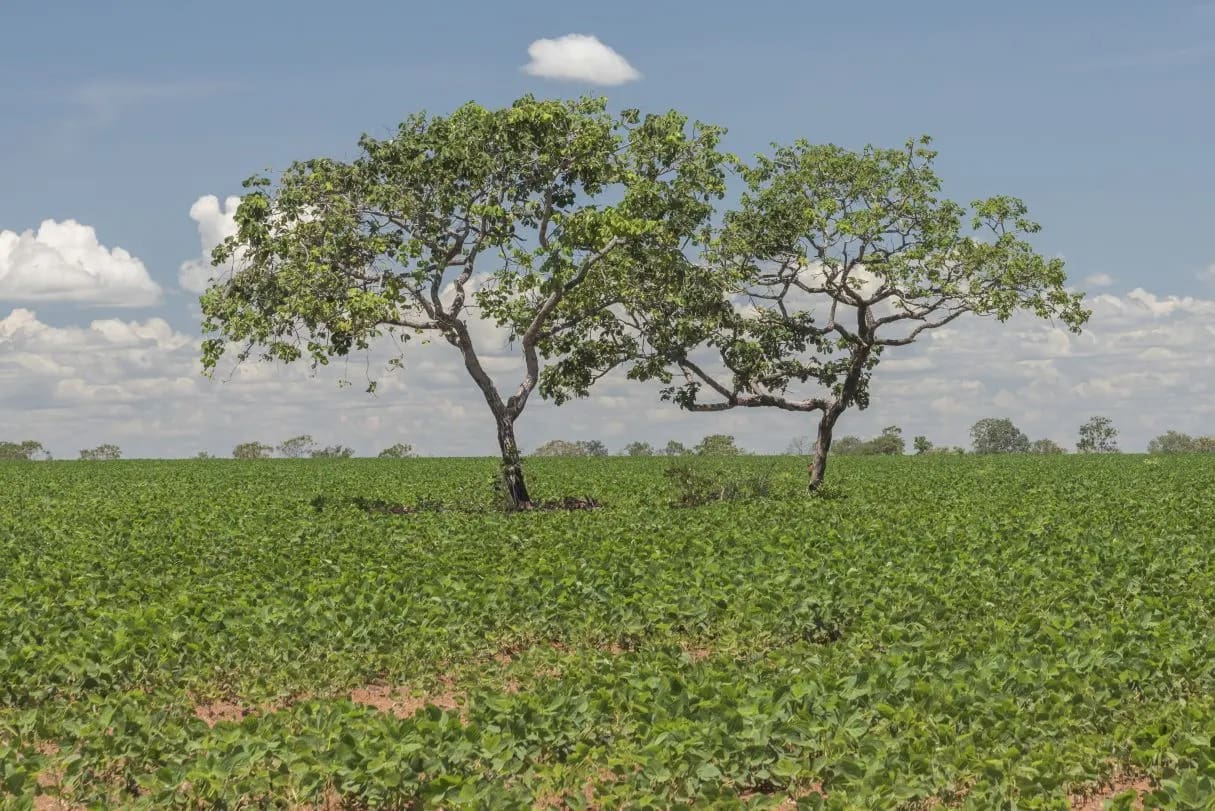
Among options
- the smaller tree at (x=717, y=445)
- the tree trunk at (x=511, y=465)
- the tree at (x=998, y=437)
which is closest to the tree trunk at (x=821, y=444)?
the tree trunk at (x=511, y=465)

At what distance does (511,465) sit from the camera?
31172 mm

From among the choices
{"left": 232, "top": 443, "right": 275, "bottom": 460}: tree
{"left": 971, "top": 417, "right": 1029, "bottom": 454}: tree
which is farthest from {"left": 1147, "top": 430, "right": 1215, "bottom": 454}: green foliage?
{"left": 232, "top": 443, "right": 275, "bottom": 460}: tree

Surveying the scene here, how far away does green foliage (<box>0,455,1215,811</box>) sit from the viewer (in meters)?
8.94

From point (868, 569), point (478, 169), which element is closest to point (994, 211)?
point (478, 169)

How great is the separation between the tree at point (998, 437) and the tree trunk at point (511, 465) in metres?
119

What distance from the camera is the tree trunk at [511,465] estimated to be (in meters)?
31.2

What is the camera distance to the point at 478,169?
1154 inches

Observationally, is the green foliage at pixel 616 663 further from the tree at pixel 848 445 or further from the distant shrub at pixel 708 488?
the tree at pixel 848 445

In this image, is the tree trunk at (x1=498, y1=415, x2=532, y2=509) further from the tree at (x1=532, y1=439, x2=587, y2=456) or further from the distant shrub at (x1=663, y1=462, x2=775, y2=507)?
the tree at (x1=532, y1=439, x2=587, y2=456)

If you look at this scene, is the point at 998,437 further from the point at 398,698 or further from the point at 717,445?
the point at 398,698

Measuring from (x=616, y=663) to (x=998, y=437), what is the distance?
13960cm

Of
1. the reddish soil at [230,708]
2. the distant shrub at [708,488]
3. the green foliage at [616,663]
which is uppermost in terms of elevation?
the distant shrub at [708,488]

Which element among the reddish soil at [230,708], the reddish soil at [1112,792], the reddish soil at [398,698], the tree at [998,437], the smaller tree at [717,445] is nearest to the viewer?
the reddish soil at [1112,792]

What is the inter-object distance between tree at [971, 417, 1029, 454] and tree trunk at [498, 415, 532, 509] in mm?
119112
